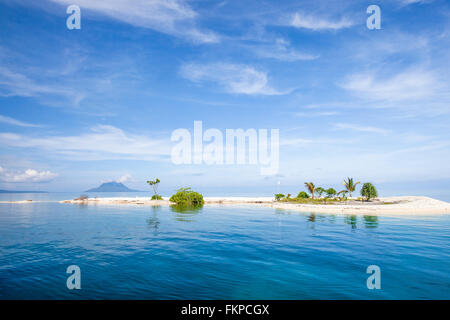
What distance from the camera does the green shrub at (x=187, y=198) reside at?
257ft

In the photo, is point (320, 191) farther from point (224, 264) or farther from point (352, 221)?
point (224, 264)

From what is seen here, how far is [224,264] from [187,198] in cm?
6237

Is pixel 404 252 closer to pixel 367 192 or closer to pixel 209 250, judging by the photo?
pixel 209 250

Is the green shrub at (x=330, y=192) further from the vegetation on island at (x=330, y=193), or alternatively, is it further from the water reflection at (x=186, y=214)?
the water reflection at (x=186, y=214)

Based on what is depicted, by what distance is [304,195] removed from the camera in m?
87.1

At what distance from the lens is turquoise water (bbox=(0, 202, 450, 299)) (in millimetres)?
12914

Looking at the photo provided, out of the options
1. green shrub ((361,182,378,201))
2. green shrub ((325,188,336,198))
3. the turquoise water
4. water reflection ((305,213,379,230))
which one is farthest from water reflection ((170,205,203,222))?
green shrub ((361,182,378,201))

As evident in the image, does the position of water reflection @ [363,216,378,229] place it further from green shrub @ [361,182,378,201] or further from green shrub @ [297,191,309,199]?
green shrub @ [297,191,309,199]

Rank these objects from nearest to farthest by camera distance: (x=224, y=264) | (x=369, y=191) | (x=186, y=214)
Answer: (x=224, y=264), (x=186, y=214), (x=369, y=191)

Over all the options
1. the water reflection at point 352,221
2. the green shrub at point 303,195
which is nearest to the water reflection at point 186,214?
the water reflection at point 352,221

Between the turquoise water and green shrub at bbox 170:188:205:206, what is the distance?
159 ft

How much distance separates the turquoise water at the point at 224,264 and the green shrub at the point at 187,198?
48.5 metres

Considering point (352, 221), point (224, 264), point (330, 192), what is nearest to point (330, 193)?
point (330, 192)

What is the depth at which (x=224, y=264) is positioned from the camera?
17656 mm
